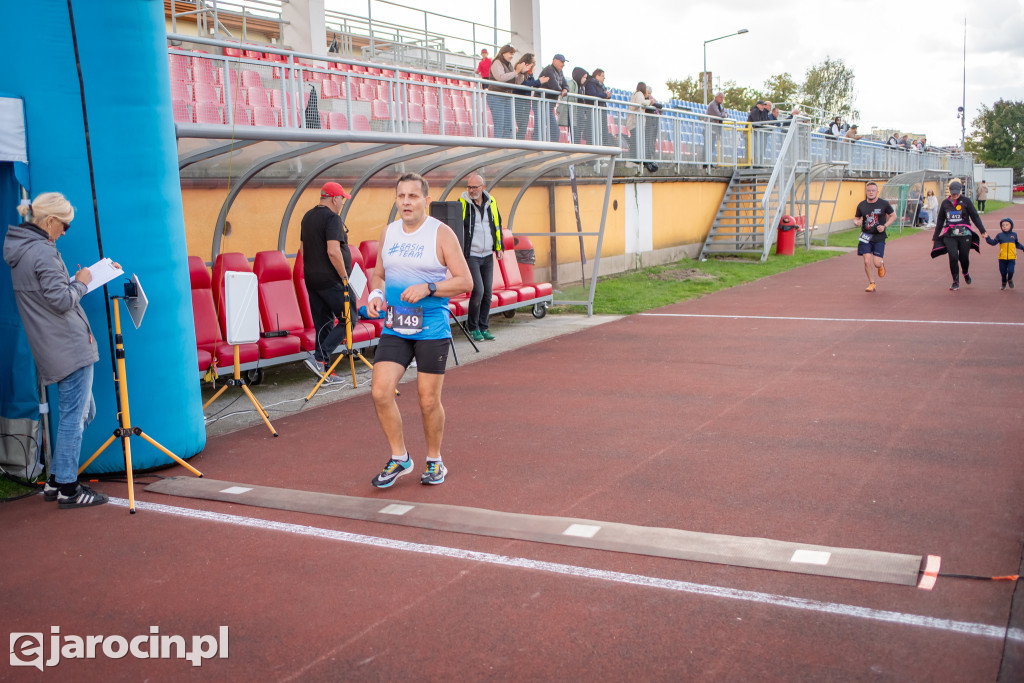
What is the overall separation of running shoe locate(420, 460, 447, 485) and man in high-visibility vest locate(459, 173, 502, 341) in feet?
18.5

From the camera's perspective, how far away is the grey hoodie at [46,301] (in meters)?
5.58

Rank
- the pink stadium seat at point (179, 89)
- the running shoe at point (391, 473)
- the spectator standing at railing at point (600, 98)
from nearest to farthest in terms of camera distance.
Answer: the running shoe at point (391, 473) < the pink stadium seat at point (179, 89) < the spectator standing at railing at point (600, 98)

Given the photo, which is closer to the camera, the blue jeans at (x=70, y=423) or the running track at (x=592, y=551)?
the running track at (x=592, y=551)

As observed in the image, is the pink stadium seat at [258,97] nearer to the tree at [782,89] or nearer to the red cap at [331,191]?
the red cap at [331,191]

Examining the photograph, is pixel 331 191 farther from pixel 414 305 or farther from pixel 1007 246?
pixel 1007 246

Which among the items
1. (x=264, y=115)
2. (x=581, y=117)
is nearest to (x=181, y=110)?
(x=264, y=115)

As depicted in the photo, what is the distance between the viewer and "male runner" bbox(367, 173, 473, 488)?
228 inches

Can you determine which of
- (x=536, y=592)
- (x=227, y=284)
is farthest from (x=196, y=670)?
(x=227, y=284)

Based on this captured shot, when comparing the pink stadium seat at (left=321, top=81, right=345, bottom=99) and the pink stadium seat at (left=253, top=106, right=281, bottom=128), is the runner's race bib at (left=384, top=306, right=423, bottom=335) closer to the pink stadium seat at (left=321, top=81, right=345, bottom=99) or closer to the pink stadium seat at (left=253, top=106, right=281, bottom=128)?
the pink stadium seat at (left=253, top=106, right=281, bottom=128)

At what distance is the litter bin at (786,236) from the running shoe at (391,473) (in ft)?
67.9

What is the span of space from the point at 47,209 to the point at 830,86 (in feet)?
234

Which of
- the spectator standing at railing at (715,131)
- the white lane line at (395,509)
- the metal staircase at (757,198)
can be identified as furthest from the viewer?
the spectator standing at railing at (715,131)

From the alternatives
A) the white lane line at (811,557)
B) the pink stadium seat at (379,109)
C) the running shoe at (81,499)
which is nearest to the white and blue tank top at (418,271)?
the running shoe at (81,499)

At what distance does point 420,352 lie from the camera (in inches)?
233
